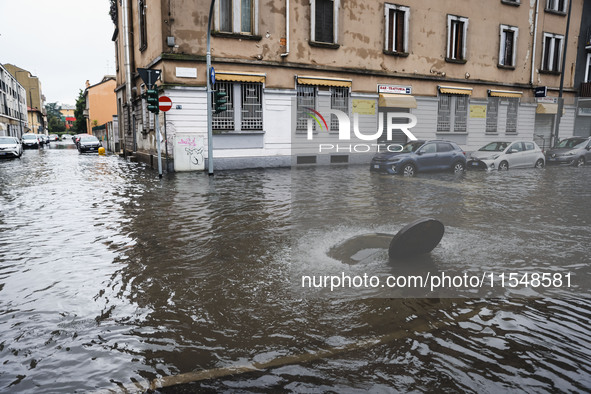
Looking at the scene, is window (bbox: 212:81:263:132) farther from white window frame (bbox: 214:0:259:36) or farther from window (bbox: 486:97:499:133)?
window (bbox: 486:97:499:133)

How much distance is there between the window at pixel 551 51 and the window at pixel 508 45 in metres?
2.68

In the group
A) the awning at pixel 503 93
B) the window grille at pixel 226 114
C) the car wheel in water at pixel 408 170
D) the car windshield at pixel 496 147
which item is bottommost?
the car wheel in water at pixel 408 170

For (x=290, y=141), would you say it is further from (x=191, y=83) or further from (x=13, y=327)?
(x=13, y=327)

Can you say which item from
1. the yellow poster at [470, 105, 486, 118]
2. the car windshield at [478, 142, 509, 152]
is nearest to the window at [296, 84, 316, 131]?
the car windshield at [478, 142, 509, 152]

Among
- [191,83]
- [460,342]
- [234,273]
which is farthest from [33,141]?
[460,342]

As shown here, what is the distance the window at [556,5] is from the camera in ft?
87.2

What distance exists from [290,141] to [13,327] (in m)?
17.0

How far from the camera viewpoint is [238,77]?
18.5 m

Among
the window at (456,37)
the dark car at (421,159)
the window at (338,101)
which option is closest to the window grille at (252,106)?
the window at (338,101)

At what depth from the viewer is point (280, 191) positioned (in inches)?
488

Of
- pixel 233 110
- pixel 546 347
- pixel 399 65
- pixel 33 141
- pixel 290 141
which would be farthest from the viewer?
pixel 33 141

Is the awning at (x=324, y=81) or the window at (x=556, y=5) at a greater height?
the window at (x=556, y=5)

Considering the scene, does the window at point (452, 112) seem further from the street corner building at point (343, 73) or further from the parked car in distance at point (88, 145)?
the parked car in distance at point (88, 145)

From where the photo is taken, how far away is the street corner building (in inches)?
709
